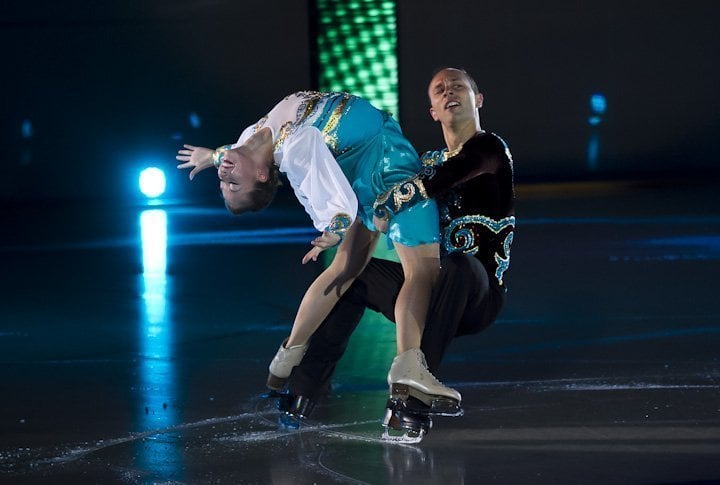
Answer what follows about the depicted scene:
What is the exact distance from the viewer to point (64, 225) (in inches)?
527

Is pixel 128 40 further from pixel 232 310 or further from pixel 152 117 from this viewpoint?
pixel 232 310

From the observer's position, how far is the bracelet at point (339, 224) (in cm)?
416

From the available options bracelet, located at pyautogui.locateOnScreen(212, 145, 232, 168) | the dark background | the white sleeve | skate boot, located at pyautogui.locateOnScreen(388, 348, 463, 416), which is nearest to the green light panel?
the dark background

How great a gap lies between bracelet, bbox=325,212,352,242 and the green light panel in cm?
1355

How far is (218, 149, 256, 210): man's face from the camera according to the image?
450cm

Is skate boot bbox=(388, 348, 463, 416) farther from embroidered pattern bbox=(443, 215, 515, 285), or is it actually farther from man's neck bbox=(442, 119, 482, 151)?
man's neck bbox=(442, 119, 482, 151)

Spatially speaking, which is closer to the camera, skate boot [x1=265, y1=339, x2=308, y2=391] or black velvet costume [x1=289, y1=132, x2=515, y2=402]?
black velvet costume [x1=289, y1=132, x2=515, y2=402]

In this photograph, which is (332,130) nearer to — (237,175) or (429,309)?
(237,175)

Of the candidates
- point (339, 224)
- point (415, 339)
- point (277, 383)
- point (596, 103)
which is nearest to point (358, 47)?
point (596, 103)

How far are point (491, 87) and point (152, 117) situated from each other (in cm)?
497

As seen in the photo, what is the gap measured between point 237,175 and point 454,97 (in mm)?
897

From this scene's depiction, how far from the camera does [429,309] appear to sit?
4.48 meters

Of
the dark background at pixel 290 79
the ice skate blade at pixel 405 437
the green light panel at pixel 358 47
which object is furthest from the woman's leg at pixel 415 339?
the green light panel at pixel 358 47

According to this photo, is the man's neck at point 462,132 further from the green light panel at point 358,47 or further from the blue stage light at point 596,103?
the blue stage light at point 596,103
